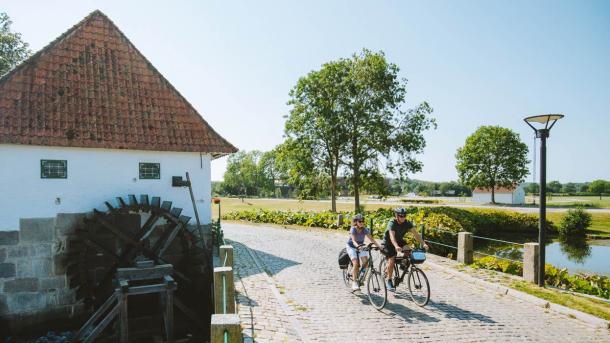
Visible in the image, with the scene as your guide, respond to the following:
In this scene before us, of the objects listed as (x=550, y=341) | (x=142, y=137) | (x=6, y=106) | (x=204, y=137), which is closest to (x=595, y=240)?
(x=550, y=341)

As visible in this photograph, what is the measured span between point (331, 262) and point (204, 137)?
5490mm

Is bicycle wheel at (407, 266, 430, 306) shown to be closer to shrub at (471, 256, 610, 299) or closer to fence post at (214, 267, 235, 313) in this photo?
shrub at (471, 256, 610, 299)

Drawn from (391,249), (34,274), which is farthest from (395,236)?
(34,274)

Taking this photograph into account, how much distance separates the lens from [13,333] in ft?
29.2

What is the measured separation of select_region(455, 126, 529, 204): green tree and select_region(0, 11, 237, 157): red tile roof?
47727 mm

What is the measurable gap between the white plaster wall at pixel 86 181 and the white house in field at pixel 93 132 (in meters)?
0.02

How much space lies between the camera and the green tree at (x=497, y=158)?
50.4 metres

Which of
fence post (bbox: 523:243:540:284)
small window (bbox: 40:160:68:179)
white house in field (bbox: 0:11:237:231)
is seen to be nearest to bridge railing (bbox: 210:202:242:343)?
white house in field (bbox: 0:11:237:231)

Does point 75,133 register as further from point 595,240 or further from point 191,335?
point 595,240

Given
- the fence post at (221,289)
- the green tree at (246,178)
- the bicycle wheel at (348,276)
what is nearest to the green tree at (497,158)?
the green tree at (246,178)

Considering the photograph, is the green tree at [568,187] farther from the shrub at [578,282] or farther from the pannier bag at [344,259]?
the pannier bag at [344,259]

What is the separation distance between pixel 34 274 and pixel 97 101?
15.5 feet

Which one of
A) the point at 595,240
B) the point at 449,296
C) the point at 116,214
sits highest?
the point at 116,214

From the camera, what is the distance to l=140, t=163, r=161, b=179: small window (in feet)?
34.5
